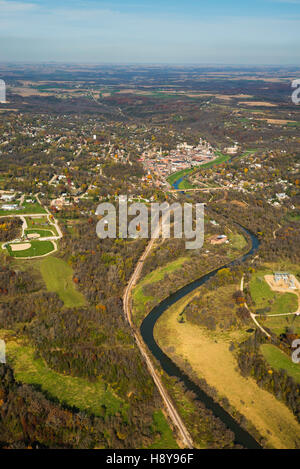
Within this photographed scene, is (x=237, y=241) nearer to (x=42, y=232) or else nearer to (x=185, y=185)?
(x=185, y=185)

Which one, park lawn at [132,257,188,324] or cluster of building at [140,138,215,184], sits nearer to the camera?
park lawn at [132,257,188,324]

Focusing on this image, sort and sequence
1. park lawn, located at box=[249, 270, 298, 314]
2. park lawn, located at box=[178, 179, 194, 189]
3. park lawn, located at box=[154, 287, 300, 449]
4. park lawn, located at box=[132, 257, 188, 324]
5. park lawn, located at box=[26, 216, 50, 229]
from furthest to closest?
park lawn, located at box=[178, 179, 194, 189] → park lawn, located at box=[26, 216, 50, 229] → park lawn, located at box=[249, 270, 298, 314] → park lawn, located at box=[132, 257, 188, 324] → park lawn, located at box=[154, 287, 300, 449]

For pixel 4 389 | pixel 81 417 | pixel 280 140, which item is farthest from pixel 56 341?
pixel 280 140

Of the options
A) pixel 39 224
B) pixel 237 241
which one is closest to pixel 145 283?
pixel 237 241

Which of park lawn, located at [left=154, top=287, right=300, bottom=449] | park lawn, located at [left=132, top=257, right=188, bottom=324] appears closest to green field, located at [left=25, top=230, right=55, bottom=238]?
park lawn, located at [left=132, top=257, right=188, bottom=324]

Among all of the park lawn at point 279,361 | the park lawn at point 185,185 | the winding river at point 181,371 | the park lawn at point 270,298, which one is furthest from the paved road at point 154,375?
the park lawn at point 185,185

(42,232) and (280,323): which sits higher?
(42,232)

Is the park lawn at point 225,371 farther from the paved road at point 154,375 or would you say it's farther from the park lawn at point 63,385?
the park lawn at point 63,385

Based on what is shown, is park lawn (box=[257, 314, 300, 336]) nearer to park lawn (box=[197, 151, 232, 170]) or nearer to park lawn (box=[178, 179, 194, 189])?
park lawn (box=[178, 179, 194, 189])
